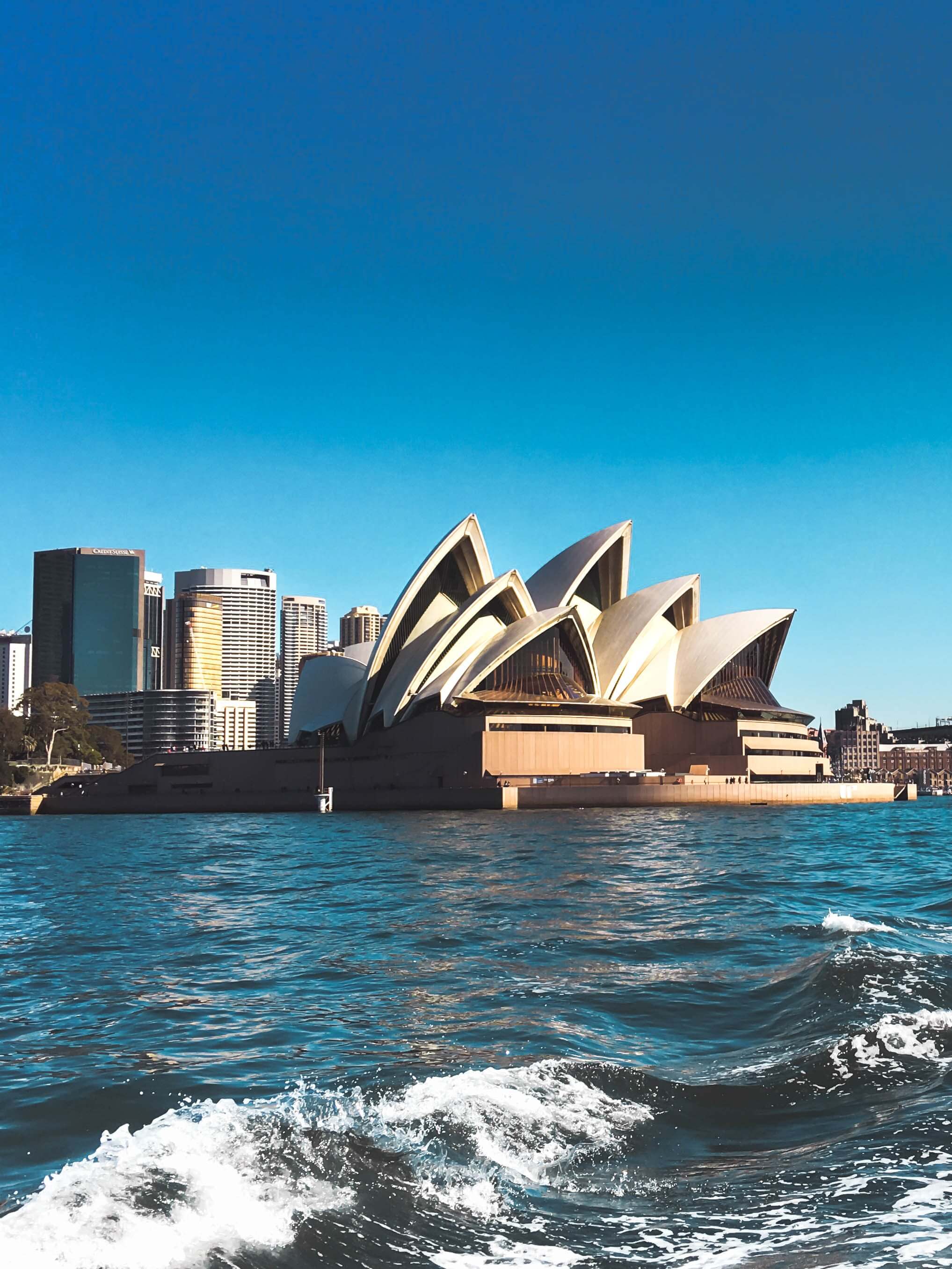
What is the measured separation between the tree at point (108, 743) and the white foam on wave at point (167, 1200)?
304 ft

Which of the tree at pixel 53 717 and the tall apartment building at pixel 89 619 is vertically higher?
the tall apartment building at pixel 89 619

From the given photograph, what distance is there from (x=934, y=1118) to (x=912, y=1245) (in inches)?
69.1

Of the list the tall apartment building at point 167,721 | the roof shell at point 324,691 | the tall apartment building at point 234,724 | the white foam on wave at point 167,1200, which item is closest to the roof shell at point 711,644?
the roof shell at point 324,691

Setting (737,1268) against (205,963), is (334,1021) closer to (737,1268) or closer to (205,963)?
(205,963)

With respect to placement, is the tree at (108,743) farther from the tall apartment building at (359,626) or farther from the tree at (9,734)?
the tall apartment building at (359,626)

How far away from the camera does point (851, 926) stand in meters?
12.1

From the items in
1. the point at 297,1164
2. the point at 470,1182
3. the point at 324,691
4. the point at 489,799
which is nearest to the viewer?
the point at 470,1182

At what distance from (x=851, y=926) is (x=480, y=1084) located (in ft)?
23.2

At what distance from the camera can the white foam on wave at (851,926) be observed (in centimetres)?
1177

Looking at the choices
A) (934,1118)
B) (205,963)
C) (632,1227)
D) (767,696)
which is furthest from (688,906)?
(767,696)

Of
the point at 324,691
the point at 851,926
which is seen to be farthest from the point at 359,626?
the point at 851,926

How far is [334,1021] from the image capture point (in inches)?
322

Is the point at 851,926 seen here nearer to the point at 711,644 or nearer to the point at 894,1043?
the point at 894,1043

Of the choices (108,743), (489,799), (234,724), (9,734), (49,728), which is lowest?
(489,799)
